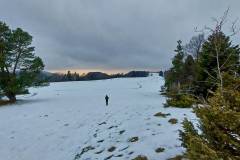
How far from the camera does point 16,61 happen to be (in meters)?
40.6

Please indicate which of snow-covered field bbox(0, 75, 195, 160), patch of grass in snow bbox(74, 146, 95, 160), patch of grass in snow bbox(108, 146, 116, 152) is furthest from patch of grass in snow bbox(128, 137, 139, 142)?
patch of grass in snow bbox(74, 146, 95, 160)

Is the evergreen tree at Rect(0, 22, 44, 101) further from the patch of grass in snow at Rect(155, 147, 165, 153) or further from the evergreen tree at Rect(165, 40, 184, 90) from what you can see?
the patch of grass in snow at Rect(155, 147, 165, 153)

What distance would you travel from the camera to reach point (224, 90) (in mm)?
7195

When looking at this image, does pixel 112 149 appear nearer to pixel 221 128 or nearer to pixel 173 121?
pixel 173 121

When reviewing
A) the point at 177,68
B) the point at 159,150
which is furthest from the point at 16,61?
the point at 159,150

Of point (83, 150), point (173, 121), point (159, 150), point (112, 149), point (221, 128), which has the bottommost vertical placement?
point (83, 150)

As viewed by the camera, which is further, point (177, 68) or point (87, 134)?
point (177, 68)

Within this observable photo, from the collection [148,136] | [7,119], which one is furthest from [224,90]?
[7,119]

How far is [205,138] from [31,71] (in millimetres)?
36876

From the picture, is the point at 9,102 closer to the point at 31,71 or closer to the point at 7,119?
the point at 31,71

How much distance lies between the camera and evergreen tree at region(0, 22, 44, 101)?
39.7 meters

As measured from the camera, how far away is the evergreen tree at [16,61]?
3966cm

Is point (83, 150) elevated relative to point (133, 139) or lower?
lower

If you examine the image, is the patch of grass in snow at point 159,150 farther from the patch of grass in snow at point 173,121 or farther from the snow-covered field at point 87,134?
the patch of grass in snow at point 173,121
